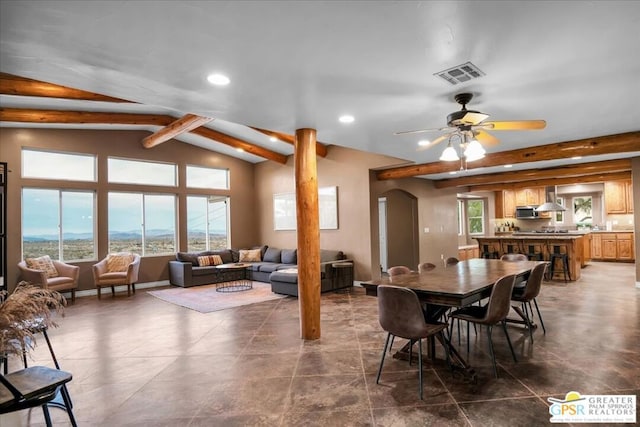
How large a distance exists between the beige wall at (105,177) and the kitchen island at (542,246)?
6192 mm

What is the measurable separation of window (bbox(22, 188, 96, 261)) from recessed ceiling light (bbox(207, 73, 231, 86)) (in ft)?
20.1

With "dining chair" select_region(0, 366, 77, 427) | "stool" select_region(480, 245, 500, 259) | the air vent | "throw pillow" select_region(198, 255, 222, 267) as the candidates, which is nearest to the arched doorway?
"stool" select_region(480, 245, 500, 259)

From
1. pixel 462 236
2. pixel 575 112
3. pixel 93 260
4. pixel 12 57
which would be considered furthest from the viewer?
pixel 462 236

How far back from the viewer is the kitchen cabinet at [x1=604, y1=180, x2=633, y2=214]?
9742mm

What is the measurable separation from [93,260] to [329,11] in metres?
7.50

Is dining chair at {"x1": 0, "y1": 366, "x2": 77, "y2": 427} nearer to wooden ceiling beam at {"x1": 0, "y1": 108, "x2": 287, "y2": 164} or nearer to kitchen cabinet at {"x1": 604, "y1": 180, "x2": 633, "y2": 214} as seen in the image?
wooden ceiling beam at {"x1": 0, "y1": 108, "x2": 287, "y2": 164}

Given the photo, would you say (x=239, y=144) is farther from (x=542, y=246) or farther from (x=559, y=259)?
(x=559, y=259)

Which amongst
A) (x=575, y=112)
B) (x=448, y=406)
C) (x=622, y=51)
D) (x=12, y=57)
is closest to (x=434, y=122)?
(x=575, y=112)

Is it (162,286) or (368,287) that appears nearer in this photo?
(368,287)

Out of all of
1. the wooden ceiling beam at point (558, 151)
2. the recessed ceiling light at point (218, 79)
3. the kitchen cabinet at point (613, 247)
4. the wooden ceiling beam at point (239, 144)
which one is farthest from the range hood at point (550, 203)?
the recessed ceiling light at point (218, 79)

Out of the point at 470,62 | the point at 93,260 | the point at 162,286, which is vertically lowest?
the point at 162,286

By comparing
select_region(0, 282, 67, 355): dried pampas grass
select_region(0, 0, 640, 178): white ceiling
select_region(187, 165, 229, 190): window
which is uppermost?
select_region(187, 165, 229, 190): window

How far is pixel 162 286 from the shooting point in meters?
8.02

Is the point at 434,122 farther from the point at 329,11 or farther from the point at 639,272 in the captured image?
the point at 639,272
